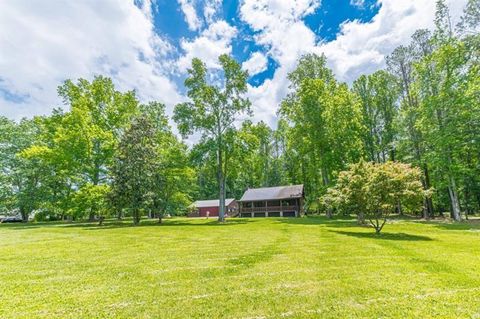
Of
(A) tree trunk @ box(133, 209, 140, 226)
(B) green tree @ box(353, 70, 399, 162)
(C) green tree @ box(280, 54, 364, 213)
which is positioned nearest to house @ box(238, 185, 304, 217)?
(C) green tree @ box(280, 54, 364, 213)

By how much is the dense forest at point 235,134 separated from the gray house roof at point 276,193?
4169mm

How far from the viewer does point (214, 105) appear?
29578 mm

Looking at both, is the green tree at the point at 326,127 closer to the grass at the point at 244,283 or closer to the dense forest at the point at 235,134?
the dense forest at the point at 235,134

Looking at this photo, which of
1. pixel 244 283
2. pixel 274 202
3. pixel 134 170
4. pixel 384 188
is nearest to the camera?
pixel 244 283

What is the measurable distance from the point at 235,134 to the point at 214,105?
419 cm

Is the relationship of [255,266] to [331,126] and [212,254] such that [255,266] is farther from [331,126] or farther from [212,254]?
[331,126]

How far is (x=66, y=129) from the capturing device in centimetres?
2756

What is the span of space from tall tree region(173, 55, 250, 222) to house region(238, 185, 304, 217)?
1417 cm

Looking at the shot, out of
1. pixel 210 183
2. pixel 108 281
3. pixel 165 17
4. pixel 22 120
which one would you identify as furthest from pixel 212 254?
pixel 210 183

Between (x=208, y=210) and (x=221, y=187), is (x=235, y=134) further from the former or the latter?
(x=208, y=210)

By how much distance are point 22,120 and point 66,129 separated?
1638 centimetres

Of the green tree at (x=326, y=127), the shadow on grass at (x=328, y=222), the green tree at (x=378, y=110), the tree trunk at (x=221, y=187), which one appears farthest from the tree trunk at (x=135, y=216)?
the green tree at (x=378, y=110)

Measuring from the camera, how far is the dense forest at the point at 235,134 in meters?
22.0

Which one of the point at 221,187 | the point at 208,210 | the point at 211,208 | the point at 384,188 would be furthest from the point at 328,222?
the point at 208,210
